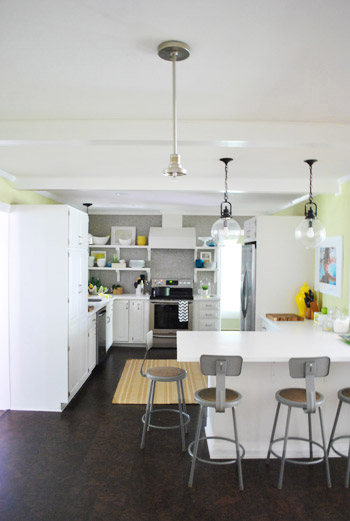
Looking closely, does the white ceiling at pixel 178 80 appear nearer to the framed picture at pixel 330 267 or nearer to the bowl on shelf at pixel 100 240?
the framed picture at pixel 330 267

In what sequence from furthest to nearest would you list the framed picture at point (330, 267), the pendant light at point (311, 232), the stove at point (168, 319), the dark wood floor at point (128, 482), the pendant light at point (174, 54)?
1. the stove at point (168, 319)
2. the framed picture at point (330, 267)
3. the pendant light at point (311, 232)
4. the dark wood floor at point (128, 482)
5. the pendant light at point (174, 54)

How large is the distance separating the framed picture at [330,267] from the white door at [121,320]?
330 cm

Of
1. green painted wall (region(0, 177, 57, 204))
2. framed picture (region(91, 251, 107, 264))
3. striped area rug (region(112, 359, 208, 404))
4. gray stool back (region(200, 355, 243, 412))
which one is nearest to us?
gray stool back (region(200, 355, 243, 412))

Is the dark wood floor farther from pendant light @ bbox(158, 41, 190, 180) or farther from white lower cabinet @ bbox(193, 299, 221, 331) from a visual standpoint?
white lower cabinet @ bbox(193, 299, 221, 331)

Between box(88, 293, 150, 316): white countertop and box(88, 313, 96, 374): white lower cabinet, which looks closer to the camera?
box(88, 313, 96, 374): white lower cabinet

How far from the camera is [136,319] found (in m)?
6.93

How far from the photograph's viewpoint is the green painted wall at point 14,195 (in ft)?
13.5

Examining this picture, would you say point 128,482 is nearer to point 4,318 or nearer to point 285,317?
point 4,318

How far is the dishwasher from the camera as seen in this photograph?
565 centimetres

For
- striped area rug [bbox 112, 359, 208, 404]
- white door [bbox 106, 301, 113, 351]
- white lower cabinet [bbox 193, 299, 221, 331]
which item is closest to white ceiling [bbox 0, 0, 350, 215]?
striped area rug [bbox 112, 359, 208, 404]

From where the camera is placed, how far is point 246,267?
5820mm

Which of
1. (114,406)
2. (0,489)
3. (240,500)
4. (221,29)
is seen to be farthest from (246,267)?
(221,29)

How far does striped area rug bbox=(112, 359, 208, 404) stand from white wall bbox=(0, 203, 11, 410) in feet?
3.82

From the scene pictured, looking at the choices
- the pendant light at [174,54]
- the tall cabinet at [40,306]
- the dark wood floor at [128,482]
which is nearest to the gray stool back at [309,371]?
the dark wood floor at [128,482]
